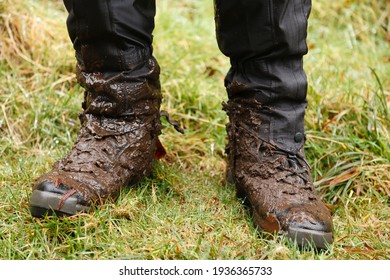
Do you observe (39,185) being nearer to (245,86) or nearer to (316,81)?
(245,86)

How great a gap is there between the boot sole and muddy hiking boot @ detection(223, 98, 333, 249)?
0.50 metres

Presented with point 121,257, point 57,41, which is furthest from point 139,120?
point 57,41

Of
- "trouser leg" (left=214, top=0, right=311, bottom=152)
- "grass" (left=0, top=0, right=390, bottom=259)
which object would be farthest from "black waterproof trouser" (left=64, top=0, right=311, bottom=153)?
"grass" (left=0, top=0, right=390, bottom=259)

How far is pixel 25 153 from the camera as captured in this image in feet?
7.45

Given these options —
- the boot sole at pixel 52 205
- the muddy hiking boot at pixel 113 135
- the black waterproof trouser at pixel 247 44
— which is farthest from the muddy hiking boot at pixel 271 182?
the boot sole at pixel 52 205

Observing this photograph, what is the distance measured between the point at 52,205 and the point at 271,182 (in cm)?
62

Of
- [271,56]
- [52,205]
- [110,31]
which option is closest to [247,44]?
[271,56]

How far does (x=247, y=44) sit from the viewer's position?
5.50 ft

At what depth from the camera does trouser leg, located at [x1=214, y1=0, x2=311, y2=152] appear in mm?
1618

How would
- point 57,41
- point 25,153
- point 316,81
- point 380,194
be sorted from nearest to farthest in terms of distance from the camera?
point 380,194
point 25,153
point 316,81
point 57,41

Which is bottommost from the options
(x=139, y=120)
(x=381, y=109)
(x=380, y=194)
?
(x=380, y=194)
